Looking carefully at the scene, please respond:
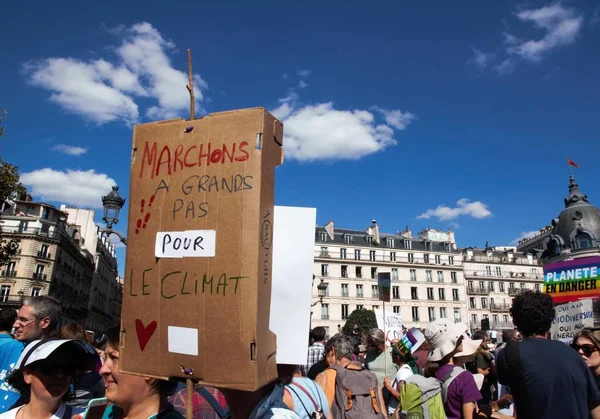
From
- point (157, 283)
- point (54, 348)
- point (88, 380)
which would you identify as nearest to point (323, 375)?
point (88, 380)

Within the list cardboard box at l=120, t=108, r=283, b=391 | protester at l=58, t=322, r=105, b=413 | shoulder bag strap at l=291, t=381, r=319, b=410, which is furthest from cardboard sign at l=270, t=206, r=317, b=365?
protester at l=58, t=322, r=105, b=413

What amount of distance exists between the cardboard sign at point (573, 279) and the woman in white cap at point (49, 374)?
924 centimetres

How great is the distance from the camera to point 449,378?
12.0ft

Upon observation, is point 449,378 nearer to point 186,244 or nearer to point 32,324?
point 186,244

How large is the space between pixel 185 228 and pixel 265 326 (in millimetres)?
527

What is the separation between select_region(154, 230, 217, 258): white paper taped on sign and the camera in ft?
5.51

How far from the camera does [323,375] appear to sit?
4.04 metres

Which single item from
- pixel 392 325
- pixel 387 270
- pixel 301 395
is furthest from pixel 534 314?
pixel 387 270

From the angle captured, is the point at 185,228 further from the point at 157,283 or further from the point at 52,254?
the point at 52,254

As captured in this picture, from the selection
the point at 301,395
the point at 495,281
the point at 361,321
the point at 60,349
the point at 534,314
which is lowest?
the point at 301,395

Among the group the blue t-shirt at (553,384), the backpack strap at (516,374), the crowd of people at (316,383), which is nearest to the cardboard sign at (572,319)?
the crowd of people at (316,383)

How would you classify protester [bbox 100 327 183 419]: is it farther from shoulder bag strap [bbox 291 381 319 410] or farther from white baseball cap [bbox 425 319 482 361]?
white baseball cap [bbox 425 319 482 361]

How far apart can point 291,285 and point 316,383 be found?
1.36 m

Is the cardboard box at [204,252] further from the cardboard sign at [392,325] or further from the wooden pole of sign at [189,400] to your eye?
the cardboard sign at [392,325]
